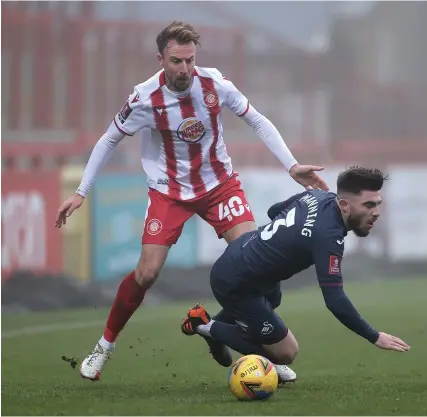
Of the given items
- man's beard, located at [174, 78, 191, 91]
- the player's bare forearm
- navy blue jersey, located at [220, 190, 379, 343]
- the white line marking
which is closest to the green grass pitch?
Answer: the white line marking

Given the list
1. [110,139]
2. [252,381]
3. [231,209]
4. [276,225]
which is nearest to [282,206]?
[276,225]

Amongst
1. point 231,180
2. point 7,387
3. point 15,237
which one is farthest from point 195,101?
point 15,237

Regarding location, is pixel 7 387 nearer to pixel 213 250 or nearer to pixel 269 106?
pixel 213 250

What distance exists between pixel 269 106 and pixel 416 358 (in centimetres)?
1237

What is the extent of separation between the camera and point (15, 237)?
18141 mm

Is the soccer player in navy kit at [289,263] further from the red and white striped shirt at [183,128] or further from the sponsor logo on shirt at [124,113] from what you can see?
the sponsor logo on shirt at [124,113]

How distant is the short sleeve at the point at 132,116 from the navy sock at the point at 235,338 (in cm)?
154

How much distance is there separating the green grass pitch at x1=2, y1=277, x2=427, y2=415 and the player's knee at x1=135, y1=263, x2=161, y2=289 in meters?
0.75

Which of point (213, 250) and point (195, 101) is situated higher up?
point (195, 101)

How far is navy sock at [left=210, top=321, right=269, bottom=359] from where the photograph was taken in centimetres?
726

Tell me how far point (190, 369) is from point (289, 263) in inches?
117

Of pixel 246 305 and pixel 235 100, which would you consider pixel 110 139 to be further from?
pixel 246 305

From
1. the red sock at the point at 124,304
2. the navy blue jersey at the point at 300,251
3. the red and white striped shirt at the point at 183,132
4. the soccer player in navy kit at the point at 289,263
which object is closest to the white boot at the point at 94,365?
the red sock at the point at 124,304

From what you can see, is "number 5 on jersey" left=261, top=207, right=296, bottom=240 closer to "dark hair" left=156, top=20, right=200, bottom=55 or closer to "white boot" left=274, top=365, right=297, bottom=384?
"white boot" left=274, top=365, right=297, bottom=384
